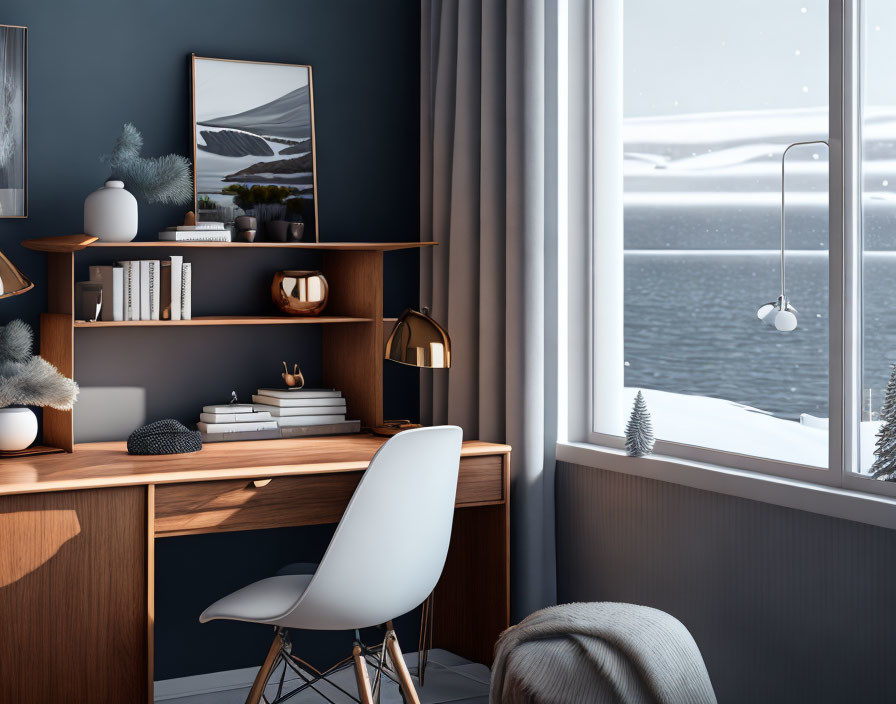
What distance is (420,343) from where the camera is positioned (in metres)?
2.74

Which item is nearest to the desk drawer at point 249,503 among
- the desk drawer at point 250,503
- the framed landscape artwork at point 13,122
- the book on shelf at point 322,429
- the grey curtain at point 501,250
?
the desk drawer at point 250,503

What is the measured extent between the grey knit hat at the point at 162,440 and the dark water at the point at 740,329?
1.23 metres

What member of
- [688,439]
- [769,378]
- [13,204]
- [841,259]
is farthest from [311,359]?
[841,259]

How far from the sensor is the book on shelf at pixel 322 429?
2920 mm

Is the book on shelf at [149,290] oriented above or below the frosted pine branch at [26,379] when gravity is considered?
above

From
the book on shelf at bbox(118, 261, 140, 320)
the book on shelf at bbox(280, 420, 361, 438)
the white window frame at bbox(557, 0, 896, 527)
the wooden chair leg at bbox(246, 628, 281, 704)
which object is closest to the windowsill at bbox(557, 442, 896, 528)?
the white window frame at bbox(557, 0, 896, 527)

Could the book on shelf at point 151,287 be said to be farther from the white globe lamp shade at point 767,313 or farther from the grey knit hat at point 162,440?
the white globe lamp shade at point 767,313

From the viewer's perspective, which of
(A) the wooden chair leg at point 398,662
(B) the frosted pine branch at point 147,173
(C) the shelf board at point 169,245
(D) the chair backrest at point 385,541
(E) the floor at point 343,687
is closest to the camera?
(D) the chair backrest at point 385,541

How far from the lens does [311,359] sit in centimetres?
320

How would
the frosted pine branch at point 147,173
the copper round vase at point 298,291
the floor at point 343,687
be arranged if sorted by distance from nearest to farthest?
the frosted pine branch at point 147,173
the floor at point 343,687
the copper round vase at point 298,291

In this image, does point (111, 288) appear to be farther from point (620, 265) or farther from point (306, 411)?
point (620, 265)

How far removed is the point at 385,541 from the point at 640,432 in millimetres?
775

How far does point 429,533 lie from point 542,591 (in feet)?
2.14

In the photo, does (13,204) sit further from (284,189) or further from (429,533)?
(429,533)
